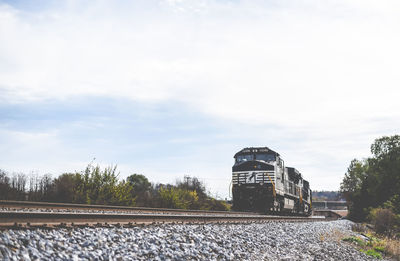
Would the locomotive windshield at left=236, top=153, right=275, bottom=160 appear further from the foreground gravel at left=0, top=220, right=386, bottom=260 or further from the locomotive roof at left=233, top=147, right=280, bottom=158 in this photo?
the foreground gravel at left=0, top=220, right=386, bottom=260

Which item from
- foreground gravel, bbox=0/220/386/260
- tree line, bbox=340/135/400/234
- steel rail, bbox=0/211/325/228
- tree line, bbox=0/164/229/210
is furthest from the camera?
tree line, bbox=340/135/400/234

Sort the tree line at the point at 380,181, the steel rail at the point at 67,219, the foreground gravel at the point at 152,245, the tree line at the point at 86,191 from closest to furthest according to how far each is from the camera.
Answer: the foreground gravel at the point at 152,245
the steel rail at the point at 67,219
the tree line at the point at 86,191
the tree line at the point at 380,181

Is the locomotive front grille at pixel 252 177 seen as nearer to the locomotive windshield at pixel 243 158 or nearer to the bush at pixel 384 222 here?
the locomotive windshield at pixel 243 158

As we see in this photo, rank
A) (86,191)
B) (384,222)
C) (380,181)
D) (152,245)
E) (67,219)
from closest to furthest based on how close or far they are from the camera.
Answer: (152,245) → (67,219) → (86,191) → (384,222) → (380,181)

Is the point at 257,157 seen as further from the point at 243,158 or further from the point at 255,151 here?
the point at 243,158

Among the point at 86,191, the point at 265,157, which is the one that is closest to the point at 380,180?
the point at 265,157

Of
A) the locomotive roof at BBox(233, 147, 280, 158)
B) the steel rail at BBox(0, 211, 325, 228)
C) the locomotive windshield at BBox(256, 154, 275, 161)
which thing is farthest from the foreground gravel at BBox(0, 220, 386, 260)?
the locomotive roof at BBox(233, 147, 280, 158)

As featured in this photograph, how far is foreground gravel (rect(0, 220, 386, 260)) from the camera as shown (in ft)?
15.0

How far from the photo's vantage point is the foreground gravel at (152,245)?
4577 millimetres

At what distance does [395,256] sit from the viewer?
12.6 meters

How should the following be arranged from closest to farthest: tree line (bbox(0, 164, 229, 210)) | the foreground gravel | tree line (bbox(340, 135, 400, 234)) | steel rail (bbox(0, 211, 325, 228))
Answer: the foreground gravel, steel rail (bbox(0, 211, 325, 228)), tree line (bbox(0, 164, 229, 210)), tree line (bbox(340, 135, 400, 234))

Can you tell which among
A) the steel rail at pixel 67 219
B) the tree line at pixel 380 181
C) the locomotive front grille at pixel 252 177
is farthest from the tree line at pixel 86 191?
the tree line at pixel 380 181

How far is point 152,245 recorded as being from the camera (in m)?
5.78

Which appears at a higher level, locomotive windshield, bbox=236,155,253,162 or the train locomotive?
locomotive windshield, bbox=236,155,253,162
